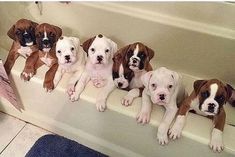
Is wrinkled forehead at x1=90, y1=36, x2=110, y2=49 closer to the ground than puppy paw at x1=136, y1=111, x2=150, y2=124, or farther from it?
farther from it

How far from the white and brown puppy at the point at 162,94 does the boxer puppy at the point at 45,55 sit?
0.35 m

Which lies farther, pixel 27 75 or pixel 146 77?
pixel 27 75

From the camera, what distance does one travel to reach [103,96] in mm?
1169

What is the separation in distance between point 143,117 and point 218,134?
0.24 meters

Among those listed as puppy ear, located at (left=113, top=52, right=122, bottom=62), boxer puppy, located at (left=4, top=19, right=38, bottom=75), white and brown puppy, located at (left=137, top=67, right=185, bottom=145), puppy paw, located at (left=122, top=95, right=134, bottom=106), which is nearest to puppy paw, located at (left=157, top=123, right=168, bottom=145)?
white and brown puppy, located at (left=137, top=67, right=185, bottom=145)

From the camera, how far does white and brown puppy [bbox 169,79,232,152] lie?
102cm

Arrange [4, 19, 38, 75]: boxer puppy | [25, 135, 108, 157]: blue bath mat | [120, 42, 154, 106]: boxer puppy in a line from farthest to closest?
[25, 135, 108, 157]: blue bath mat < [4, 19, 38, 75]: boxer puppy < [120, 42, 154, 106]: boxer puppy

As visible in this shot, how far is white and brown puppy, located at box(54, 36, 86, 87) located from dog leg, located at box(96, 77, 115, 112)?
0.40 ft

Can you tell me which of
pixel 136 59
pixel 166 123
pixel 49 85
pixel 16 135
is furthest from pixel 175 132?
pixel 16 135

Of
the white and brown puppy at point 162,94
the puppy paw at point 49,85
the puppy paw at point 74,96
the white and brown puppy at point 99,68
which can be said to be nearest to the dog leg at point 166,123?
the white and brown puppy at point 162,94

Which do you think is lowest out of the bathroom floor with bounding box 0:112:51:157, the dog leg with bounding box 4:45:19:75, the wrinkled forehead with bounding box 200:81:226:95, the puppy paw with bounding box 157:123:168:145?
the bathroom floor with bounding box 0:112:51:157

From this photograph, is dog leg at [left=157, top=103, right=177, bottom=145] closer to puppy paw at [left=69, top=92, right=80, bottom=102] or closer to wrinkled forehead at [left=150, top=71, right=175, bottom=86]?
wrinkled forehead at [left=150, top=71, right=175, bottom=86]

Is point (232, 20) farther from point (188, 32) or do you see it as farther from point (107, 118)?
point (107, 118)

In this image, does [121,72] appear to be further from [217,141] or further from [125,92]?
[217,141]
